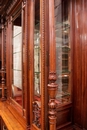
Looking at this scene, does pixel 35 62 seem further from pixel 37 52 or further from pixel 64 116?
pixel 64 116

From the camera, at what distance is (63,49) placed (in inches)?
57.3

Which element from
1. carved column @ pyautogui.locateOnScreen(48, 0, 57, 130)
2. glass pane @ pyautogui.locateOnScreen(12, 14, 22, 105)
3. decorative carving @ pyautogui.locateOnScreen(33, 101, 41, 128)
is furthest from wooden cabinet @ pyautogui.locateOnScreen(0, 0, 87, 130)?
glass pane @ pyautogui.locateOnScreen(12, 14, 22, 105)

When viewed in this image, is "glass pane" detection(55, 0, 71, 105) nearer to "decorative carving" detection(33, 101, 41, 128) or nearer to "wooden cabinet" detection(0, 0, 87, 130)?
"wooden cabinet" detection(0, 0, 87, 130)

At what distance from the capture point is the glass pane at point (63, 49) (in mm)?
1415

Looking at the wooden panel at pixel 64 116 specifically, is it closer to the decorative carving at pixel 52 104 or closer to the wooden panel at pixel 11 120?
the decorative carving at pixel 52 104

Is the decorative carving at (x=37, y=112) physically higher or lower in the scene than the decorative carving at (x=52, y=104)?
lower

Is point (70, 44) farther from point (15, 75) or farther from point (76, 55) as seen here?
point (15, 75)

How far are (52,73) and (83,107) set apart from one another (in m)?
0.52

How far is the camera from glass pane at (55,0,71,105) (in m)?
1.42

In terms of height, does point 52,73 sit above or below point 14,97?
above

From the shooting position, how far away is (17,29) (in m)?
1.95

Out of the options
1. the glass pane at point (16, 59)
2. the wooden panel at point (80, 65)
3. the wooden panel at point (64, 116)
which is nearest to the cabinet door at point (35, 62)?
the wooden panel at point (64, 116)

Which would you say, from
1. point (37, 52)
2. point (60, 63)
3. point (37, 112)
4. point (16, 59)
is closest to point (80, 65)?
point (60, 63)

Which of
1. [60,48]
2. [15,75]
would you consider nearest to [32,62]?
[60,48]
